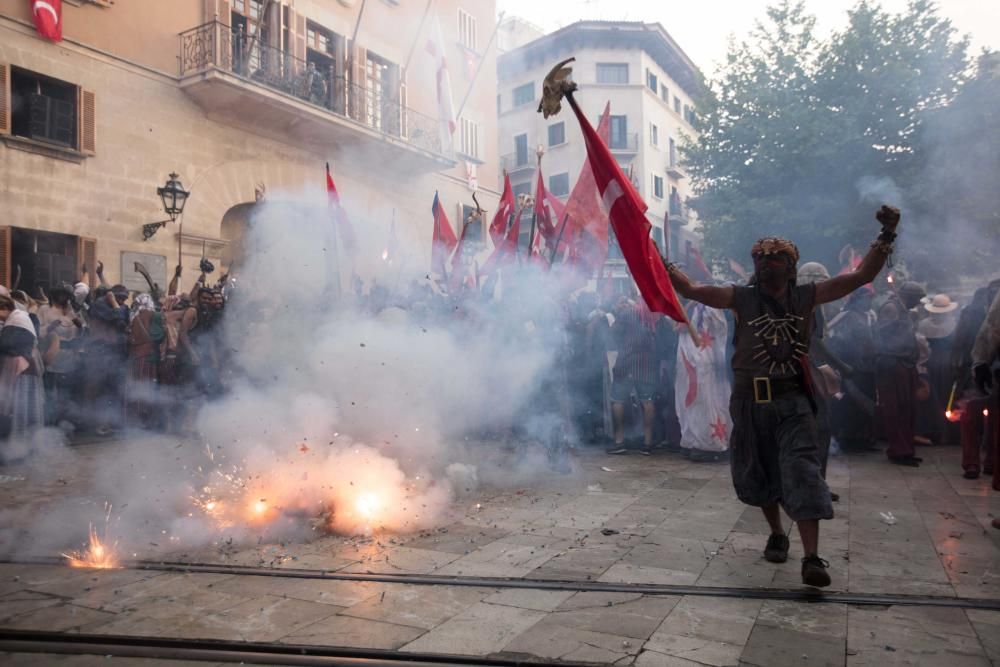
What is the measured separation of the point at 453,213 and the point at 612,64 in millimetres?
19694

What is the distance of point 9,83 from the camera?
1177 cm

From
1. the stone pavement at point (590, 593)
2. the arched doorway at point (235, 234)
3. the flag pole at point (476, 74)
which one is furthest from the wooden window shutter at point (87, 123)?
the flag pole at point (476, 74)

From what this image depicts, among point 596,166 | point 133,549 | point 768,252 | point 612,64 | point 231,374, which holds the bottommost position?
point 133,549

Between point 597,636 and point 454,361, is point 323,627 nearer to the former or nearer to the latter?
point 597,636

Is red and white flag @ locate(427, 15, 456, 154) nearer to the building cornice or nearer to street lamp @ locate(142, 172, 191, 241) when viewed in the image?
the building cornice

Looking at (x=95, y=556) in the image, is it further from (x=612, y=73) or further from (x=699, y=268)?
(x=612, y=73)

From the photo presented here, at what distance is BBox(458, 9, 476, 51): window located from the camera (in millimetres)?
21750

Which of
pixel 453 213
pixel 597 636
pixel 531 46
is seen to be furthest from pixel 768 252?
pixel 531 46

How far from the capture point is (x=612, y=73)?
36969mm

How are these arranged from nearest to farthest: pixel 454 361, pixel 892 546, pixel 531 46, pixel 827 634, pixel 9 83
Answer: pixel 827 634 → pixel 892 546 → pixel 454 361 → pixel 9 83 → pixel 531 46

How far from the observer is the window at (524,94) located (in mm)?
37531

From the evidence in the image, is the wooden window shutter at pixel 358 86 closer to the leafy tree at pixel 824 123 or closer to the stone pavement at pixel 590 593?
the leafy tree at pixel 824 123

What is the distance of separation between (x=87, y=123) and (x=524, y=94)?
28.6 metres

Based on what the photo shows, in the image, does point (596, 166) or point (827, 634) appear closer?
point (827, 634)
